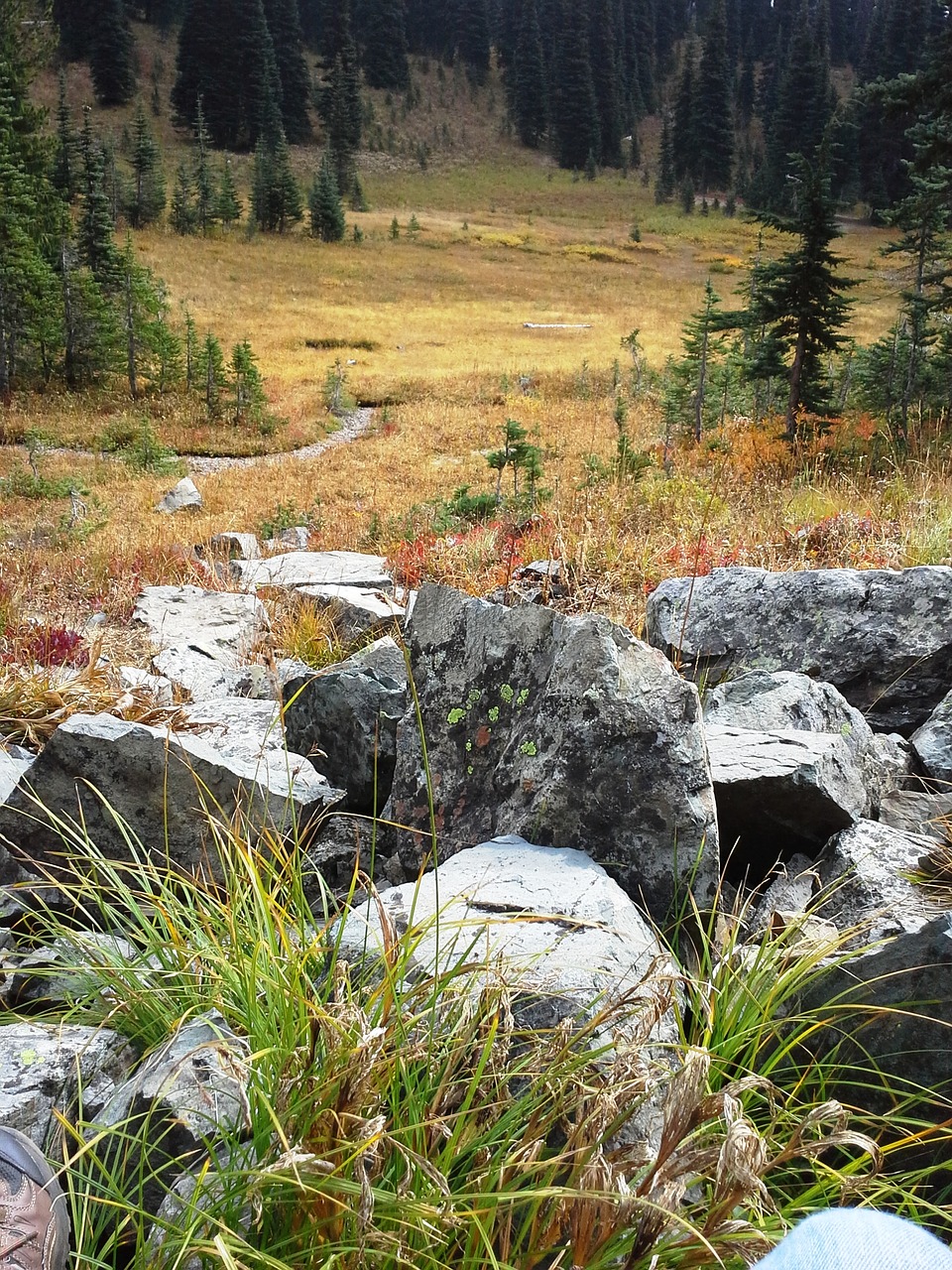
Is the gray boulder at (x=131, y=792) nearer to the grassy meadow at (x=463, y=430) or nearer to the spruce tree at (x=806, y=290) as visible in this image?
the grassy meadow at (x=463, y=430)

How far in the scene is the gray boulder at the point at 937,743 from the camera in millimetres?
3051

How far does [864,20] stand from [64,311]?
155293mm

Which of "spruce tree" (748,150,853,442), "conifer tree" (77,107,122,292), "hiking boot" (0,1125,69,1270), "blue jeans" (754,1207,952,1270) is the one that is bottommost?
"hiking boot" (0,1125,69,1270)

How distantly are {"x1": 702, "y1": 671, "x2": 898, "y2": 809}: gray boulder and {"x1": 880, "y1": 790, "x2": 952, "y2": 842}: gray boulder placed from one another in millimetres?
46

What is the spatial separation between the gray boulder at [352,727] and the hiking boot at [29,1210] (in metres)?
1.62

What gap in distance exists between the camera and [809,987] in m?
1.95

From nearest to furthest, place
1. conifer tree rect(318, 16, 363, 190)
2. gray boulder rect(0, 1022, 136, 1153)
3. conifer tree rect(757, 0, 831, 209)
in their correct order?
gray boulder rect(0, 1022, 136, 1153)
conifer tree rect(318, 16, 363, 190)
conifer tree rect(757, 0, 831, 209)

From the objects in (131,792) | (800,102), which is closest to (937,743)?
(131,792)

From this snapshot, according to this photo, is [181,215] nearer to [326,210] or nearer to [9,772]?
[326,210]

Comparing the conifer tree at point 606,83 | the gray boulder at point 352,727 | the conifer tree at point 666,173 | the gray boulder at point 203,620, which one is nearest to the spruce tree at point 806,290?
the gray boulder at point 203,620

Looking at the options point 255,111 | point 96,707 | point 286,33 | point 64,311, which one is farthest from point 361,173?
point 96,707

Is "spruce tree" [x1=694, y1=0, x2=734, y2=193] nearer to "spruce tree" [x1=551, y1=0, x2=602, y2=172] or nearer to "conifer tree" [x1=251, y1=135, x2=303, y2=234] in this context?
"spruce tree" [x1=551, y1=0, x2=602, y2=172]

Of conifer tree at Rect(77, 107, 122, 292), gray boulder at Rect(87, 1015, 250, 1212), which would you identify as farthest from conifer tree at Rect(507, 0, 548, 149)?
gray boulder at Rect(87, 1015, 250, 1212)

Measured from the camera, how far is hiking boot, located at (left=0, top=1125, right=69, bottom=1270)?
149 cm
